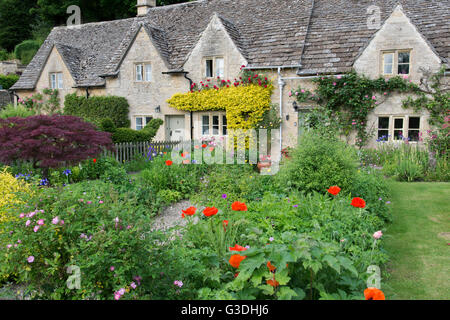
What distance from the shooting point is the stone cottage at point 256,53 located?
47.6 feet

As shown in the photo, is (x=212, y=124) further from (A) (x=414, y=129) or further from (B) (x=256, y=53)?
(A) (x=414, y=129)

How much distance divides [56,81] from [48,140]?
646 inches

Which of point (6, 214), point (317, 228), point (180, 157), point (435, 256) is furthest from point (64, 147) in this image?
point (435, 256)

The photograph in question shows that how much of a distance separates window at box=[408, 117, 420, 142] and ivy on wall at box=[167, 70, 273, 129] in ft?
19.9

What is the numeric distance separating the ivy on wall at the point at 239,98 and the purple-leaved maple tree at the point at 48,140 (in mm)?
8656

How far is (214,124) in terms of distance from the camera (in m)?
18.0

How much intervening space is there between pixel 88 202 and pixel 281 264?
2.11 metres

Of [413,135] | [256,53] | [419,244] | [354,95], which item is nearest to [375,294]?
[419,244]

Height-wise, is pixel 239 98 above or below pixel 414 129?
above

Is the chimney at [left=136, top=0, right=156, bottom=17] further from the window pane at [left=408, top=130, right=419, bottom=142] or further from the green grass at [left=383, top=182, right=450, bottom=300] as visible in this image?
the green grass at [left=383, top=182, right=450, bottom=300]

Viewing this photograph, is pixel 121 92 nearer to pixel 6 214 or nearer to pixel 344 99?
pixel 344 99

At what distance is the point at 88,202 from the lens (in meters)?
3.63

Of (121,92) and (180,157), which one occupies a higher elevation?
(121,92)

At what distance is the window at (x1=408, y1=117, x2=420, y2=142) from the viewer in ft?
46.9
